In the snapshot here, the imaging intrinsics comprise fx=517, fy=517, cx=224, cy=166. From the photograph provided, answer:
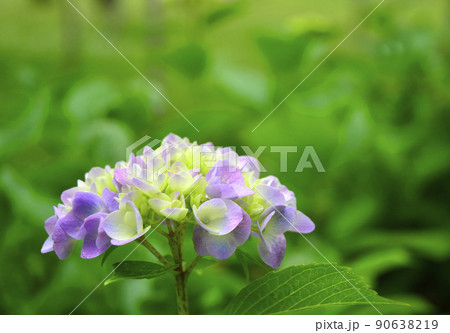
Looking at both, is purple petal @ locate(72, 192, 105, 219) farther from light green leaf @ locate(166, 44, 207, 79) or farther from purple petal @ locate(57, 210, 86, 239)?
light green leaf @ locate(166, 44, 207, 79)

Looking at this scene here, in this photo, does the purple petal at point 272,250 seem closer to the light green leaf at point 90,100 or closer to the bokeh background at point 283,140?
the bokeh background at point 283,140

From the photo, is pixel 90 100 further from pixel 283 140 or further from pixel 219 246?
pixel 219 246

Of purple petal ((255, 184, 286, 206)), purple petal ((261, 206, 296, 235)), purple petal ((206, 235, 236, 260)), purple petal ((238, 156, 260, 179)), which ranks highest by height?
purple petal ((238, 156, 260, 179))

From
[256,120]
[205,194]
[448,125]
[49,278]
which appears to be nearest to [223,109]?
[256,120]

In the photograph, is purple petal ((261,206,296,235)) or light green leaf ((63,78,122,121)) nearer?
purple petal ((261,206,296,235))

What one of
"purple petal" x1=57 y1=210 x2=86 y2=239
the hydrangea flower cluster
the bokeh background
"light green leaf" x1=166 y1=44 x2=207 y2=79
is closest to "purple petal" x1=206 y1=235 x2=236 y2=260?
the hydrangea flower cluster

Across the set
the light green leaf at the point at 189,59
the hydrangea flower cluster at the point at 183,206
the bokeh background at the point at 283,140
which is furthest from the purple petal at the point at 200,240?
the light green leaf at the point at 189,59
